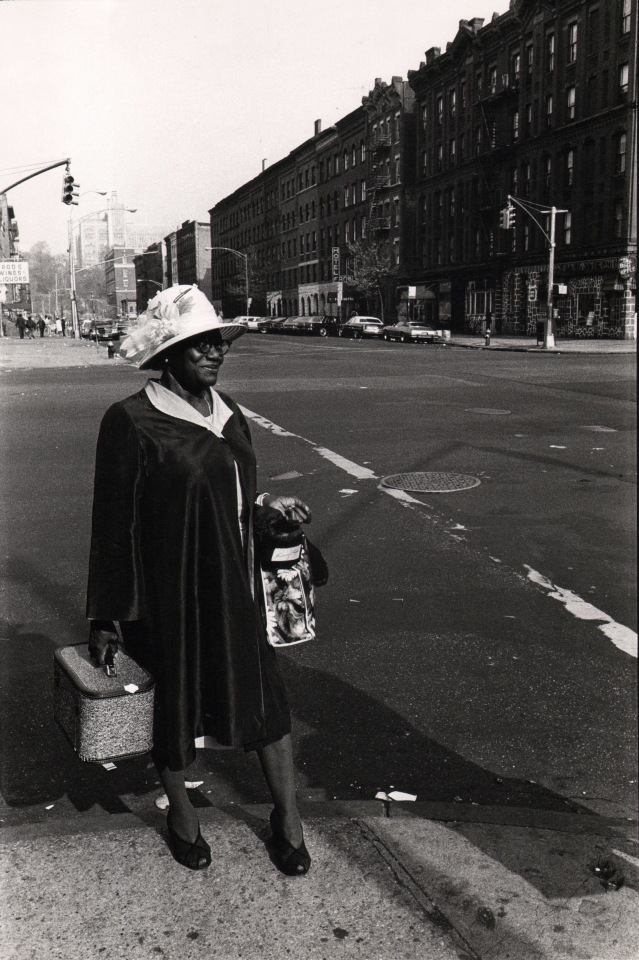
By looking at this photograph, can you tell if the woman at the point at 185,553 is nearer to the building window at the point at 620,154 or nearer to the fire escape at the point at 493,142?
the building window at the point at 620,154

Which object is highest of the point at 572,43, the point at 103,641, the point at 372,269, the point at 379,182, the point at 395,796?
the point at 572,43

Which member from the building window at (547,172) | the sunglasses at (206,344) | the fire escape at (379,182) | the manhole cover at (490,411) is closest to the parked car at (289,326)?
the fire escape at (379,182)

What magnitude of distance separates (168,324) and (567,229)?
50253mm

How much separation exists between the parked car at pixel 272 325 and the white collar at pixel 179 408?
65747 millimetres

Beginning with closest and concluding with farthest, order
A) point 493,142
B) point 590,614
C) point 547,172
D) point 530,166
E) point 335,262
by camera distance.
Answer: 1. point 590,614
2. point 547,172
3. point 530,166
4. point 493,142
5. point 335,262

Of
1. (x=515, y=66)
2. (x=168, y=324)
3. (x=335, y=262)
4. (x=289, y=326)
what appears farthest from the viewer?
(x=335, y=262)

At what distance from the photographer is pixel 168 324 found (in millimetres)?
2781

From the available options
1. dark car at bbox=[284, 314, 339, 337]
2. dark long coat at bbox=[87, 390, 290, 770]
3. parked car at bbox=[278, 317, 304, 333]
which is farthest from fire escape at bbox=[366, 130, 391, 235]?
dark long coat at bbox=[87, 390, 290, 770]

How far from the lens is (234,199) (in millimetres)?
Answer: 95438

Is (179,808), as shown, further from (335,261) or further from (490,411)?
(335,261)

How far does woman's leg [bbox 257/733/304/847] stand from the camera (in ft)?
9.48

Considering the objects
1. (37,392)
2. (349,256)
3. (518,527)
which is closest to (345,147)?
(349,256)

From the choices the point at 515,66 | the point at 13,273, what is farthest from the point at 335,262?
the point at 13,273

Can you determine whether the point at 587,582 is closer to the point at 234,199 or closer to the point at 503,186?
the point at 503,186
